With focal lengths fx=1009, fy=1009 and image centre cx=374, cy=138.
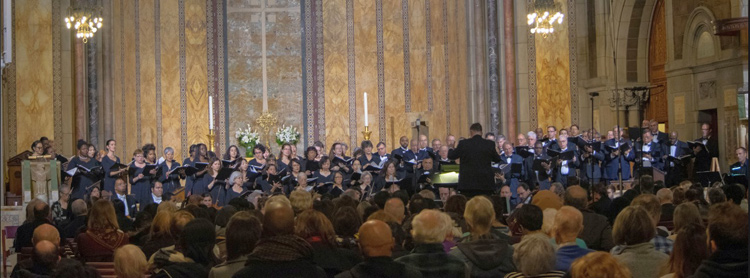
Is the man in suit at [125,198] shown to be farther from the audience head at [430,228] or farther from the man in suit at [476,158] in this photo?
the audience head at [430,228]

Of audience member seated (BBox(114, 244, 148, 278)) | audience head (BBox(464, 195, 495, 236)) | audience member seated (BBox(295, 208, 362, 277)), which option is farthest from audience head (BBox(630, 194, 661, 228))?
audience member seated (BBox(114, 244, 148, 278))

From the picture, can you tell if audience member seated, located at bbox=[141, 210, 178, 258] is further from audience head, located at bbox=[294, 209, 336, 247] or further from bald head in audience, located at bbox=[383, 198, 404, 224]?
bald head in audience, located at bbox=[383, 198, 404, 224]

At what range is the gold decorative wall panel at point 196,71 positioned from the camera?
2253cm

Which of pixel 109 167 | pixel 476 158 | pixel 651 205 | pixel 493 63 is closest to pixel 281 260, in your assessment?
pixel 651 205

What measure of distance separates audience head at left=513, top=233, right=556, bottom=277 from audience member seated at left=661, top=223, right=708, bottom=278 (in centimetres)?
57

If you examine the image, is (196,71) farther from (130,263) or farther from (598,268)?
(598,268)

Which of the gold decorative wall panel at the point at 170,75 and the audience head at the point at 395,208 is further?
the gold decorative wall panel at the point at 170,75

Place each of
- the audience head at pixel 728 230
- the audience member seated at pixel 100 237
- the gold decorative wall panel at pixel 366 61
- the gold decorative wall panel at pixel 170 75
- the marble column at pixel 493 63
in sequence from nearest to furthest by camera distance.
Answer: the audience head at pixel 728 230 → the audience member seated at pixel 100 237 → the marble column at pixel 493 63 → the gold decorative wall panel at pixel 170 75 → the gold decorative wall panel at pixel 366 61

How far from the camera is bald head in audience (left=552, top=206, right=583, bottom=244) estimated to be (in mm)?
5730

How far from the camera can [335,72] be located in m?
23.0

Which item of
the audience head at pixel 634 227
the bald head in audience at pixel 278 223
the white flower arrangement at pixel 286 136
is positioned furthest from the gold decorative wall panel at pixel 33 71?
the audience head at pixel 634 227

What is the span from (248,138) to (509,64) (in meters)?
6.03

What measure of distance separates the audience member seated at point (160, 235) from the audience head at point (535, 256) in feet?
9.17

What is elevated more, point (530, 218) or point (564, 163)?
point (564, 163)
